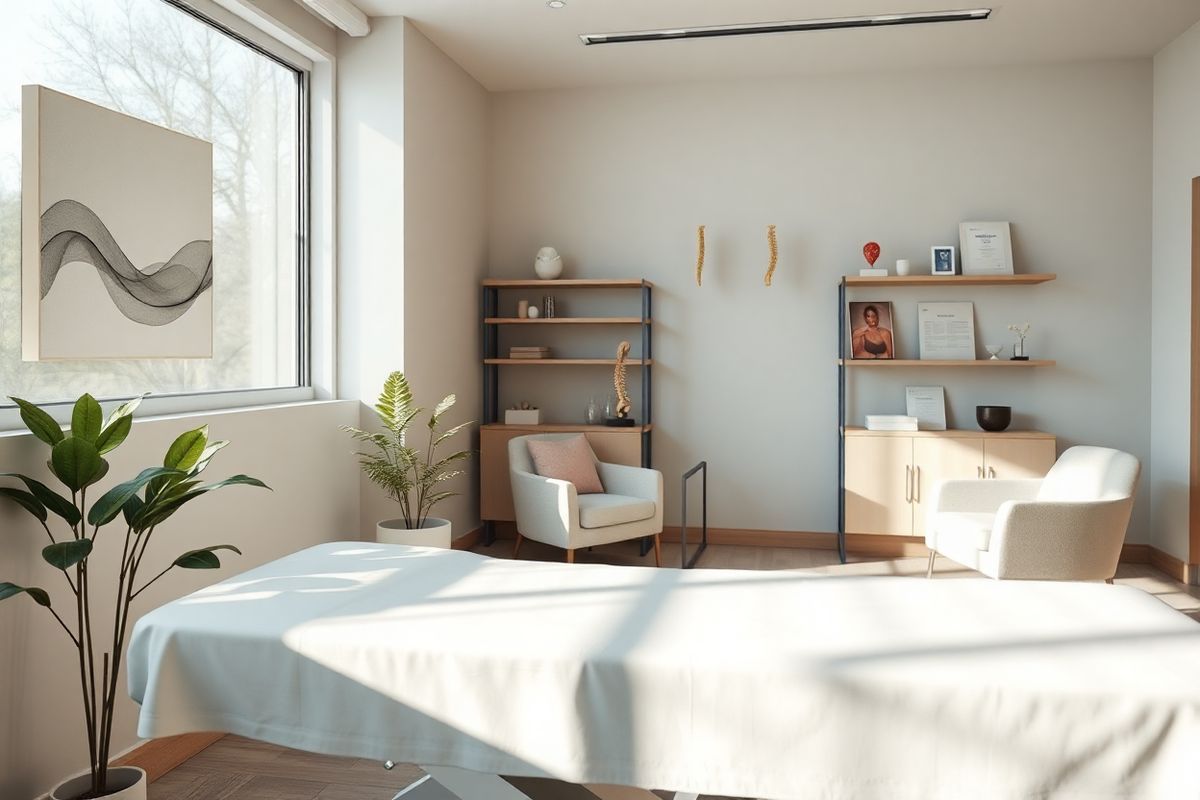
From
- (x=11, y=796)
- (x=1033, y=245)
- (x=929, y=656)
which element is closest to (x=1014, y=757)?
(x=929, y=656)

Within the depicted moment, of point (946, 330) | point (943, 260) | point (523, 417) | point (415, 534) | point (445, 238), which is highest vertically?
point (445, 238)

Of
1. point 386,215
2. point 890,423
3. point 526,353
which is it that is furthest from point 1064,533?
point 386,215

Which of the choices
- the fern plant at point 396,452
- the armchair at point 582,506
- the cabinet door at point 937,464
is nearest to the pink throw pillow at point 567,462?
the armchair at point 582,506

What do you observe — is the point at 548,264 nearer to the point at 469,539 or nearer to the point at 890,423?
the point at 469,539

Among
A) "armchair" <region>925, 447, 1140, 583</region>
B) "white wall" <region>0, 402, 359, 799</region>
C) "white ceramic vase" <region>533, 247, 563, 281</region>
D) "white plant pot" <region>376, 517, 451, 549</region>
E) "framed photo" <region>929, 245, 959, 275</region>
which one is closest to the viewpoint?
"white wall" <region>0, 402, 359, 799</region>

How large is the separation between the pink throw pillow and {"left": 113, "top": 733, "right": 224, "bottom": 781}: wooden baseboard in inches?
99.3

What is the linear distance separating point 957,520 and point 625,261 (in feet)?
8.51

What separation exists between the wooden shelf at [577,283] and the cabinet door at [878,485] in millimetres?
1567

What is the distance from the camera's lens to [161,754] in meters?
2.85

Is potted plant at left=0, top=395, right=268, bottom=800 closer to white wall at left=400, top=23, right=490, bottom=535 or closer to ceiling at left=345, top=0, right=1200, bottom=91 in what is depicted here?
white wall at left=400, top=23, right=490, bottom=535

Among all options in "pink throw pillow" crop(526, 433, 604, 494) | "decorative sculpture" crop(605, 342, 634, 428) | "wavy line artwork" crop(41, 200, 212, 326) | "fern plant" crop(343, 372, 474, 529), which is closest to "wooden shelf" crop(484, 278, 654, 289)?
"decorative sculpture" crop(605, 342, 634, 428)

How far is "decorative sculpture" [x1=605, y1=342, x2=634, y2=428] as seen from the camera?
555 cm

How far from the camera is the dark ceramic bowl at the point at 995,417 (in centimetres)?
523

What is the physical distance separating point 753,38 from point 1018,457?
2.70 meters
